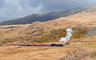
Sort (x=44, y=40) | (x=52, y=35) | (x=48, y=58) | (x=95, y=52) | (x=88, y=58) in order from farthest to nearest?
(x=52, y=35) < (x=44, y=40) < (x=95, y=52) < (x=48, y=58) < (x=88, y=58)

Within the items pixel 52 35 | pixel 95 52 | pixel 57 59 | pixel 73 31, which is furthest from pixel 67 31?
pixel 57 59

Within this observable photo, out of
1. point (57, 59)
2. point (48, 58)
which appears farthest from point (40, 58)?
point (57, 59)

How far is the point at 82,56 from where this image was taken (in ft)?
174

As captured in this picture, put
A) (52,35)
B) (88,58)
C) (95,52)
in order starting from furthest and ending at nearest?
(52,35)
(95,52)
(88,58)

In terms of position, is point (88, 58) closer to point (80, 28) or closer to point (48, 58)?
point (48, 58)

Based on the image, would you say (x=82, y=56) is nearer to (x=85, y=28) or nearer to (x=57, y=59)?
(x=57, y=59)

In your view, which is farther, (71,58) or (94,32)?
(94,32)

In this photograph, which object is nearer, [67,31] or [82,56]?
[82,56]

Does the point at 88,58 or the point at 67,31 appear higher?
the point at 67,31

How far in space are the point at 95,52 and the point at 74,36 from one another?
52609 mm

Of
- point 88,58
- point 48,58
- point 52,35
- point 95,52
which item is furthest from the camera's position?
point 52,35

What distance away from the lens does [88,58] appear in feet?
164

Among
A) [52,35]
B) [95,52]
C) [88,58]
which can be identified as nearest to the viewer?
[88,58]

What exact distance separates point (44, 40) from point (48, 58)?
55.2 metres
